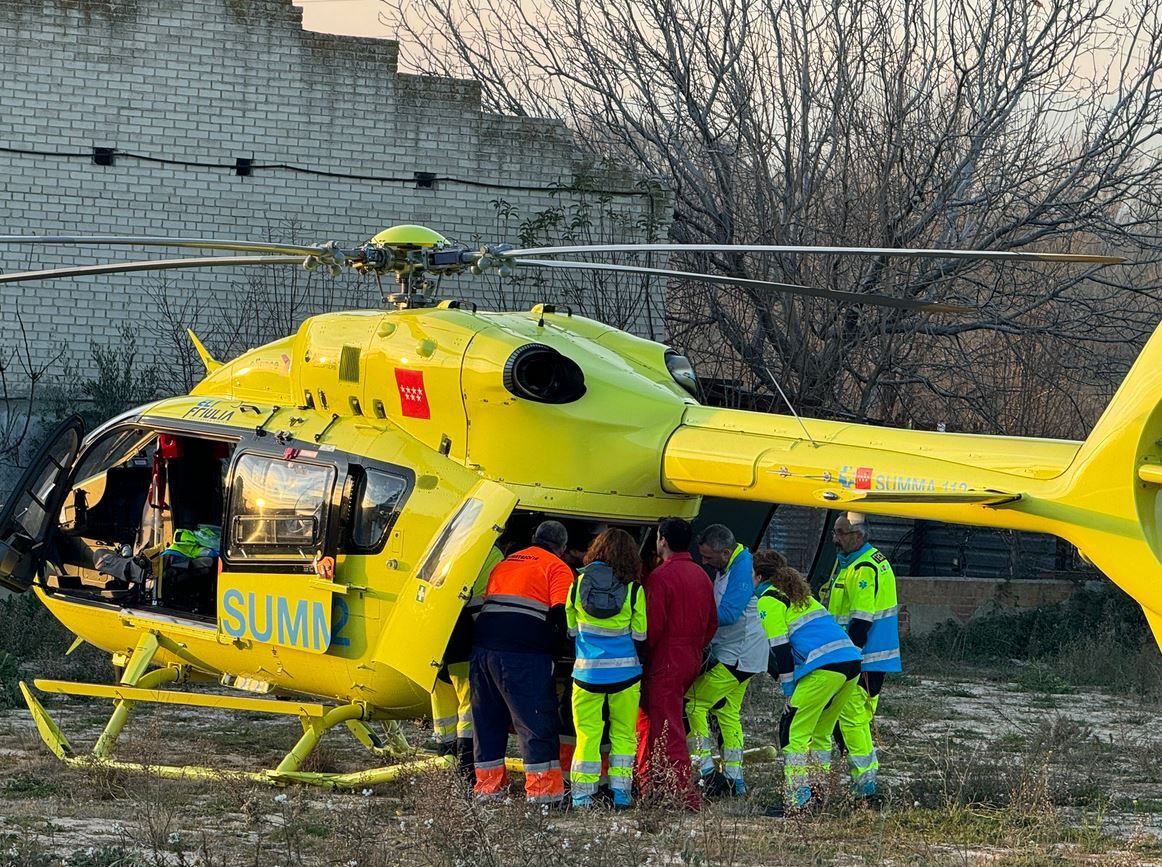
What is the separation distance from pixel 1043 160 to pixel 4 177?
42.7ft

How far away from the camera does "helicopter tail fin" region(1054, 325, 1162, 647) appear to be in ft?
23.5

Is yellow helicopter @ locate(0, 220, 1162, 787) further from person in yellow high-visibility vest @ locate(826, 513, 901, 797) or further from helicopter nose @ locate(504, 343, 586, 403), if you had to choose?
person in yellow high-visibility vest @ locate(826, 513, 901, 797)

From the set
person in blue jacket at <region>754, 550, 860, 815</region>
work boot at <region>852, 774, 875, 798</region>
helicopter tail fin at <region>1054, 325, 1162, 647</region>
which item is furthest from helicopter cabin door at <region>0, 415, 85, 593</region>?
helicopter tail fin at <region>1054, 325, 1162, 647</region>

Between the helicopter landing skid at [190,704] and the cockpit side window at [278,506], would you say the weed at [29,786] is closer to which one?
the helicopter landing skid at [190,704]

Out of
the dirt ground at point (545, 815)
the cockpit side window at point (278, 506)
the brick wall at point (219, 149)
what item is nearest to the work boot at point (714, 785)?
the dirt ground at point (545, 815)

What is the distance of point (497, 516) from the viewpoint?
333 inches

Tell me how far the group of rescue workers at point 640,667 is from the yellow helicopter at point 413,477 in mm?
329

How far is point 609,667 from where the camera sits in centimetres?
845

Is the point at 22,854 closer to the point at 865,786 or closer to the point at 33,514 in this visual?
the point at 33,514

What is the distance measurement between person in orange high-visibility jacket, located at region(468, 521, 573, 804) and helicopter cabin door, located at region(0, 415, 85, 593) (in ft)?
12.1

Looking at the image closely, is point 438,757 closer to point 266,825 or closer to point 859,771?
point 266,825

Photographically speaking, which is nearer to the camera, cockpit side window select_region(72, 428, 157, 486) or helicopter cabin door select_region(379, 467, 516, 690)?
helicopter cabin door select_region(379, 467, 516, 690)

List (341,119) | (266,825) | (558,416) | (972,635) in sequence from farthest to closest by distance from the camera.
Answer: (341,119)
(972,635)
(558,416)
(266,825)

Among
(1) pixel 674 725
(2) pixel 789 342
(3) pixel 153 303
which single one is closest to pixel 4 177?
(3) pixel 153 303
